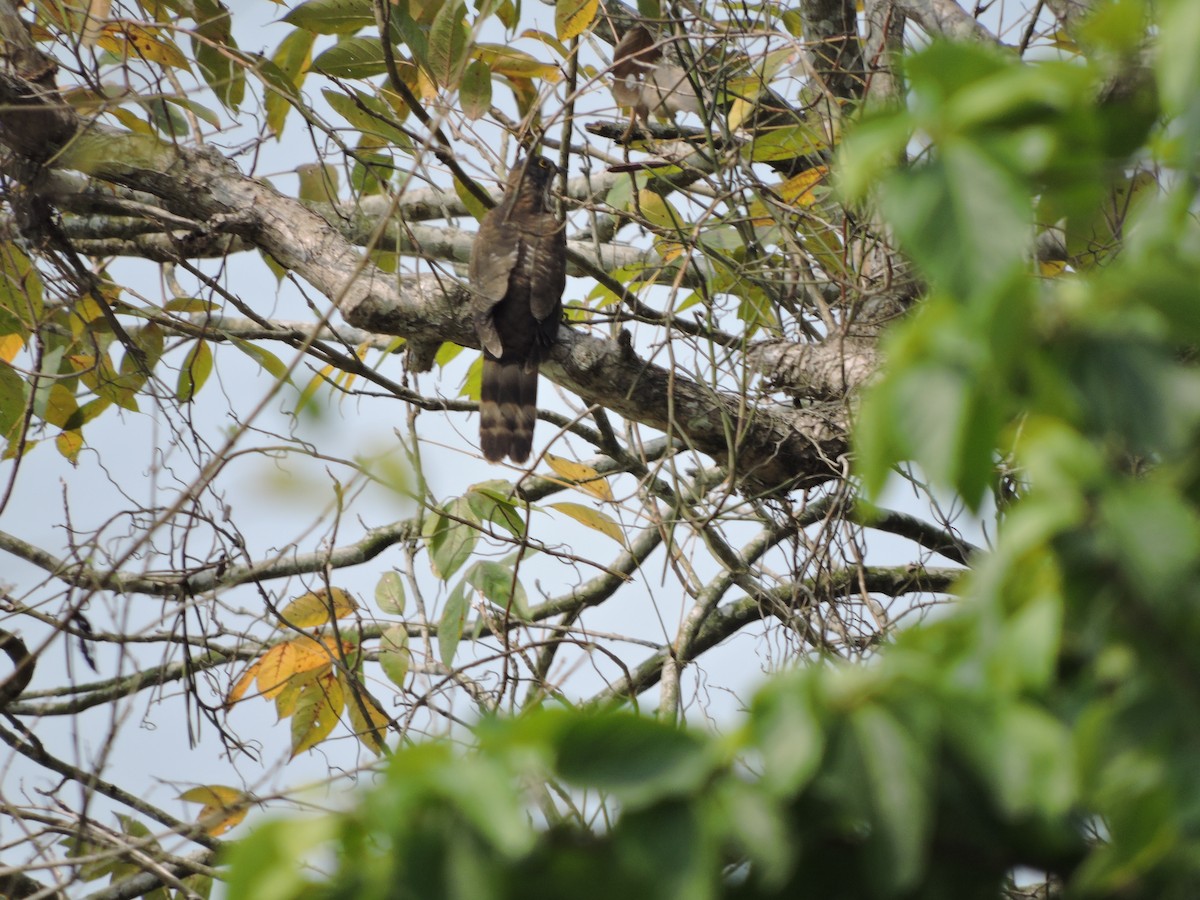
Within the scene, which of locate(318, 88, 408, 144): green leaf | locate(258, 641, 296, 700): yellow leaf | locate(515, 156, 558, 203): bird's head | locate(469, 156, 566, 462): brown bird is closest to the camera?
locate(258, 641, 296, 700): yellow leaf

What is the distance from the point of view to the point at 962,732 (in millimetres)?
803

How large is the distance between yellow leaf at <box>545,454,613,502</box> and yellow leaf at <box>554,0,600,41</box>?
4.54 ft

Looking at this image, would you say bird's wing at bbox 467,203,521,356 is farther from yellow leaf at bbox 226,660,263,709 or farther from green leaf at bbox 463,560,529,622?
yellow leaf at bbox 226,660,263,709

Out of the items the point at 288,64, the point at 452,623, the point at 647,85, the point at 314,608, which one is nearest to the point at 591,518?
the point at 452,623

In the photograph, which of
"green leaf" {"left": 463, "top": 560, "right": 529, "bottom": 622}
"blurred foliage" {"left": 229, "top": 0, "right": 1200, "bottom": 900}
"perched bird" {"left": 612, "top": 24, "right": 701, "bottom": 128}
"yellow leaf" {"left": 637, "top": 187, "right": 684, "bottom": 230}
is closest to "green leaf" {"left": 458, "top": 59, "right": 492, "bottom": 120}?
"perched bird" {"left": 612, "top": 24, "right": 701, "bottom": 128}

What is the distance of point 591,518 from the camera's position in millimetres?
3611

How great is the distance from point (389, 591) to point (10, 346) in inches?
74.4

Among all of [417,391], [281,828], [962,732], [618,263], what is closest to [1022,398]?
[962,732]

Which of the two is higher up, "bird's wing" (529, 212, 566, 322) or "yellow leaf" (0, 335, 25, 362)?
"yellow leaf" (0, 335, 25, 362)

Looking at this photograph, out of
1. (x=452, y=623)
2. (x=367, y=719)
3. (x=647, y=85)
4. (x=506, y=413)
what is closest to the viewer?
(x=367, y=719)

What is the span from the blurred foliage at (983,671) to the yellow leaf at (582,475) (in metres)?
2.76

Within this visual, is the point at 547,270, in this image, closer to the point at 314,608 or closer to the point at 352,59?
the point at 352,59

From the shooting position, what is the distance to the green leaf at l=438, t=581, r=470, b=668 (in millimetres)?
3178

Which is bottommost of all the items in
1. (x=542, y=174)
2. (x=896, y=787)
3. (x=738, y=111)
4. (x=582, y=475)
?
(x=896, y=787)
